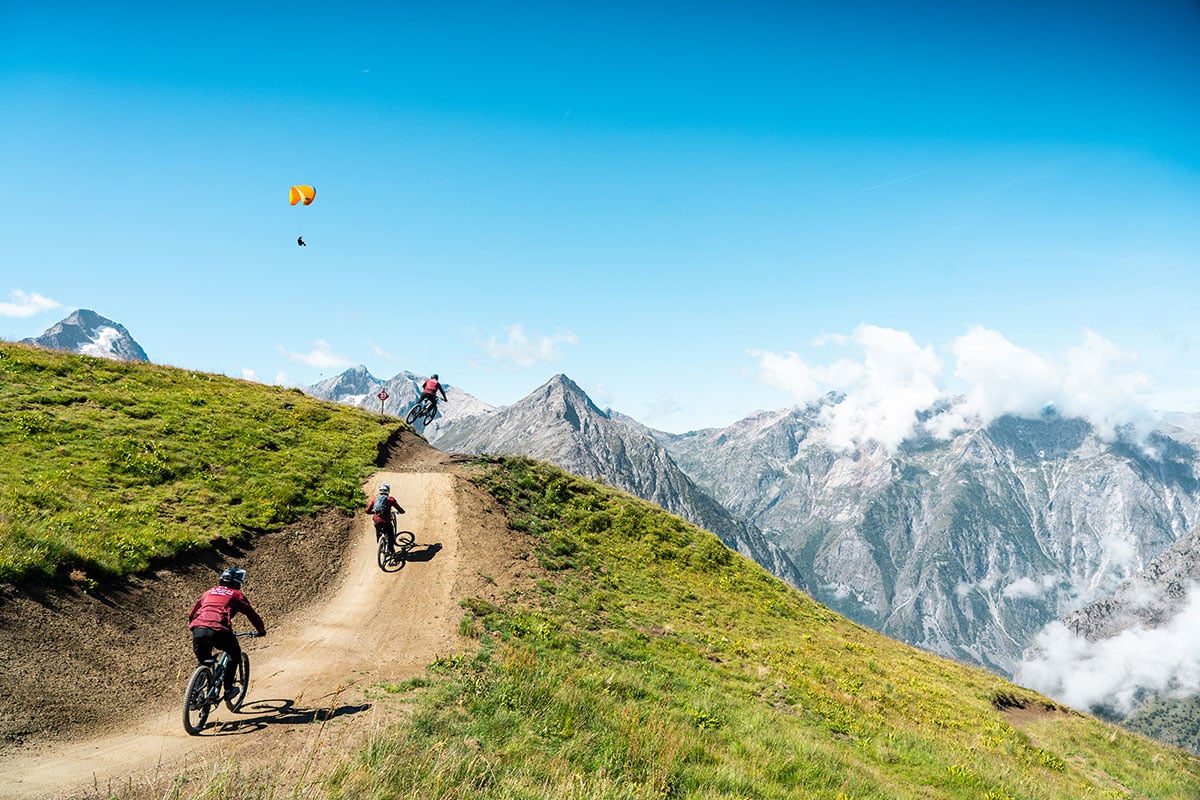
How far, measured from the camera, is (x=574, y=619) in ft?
72.8

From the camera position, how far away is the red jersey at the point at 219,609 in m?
12.1

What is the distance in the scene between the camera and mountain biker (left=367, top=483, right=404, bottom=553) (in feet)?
73.8

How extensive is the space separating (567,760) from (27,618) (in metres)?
13.9

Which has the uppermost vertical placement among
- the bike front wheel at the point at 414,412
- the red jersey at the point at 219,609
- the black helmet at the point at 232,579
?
the bike front wheel at the point at 414,412

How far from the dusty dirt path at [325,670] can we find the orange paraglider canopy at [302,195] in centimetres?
1680

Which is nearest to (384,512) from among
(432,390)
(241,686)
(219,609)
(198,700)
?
(241,686)

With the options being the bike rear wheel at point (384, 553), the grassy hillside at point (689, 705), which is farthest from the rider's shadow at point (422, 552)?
the grassy hillside at point (689, 705)

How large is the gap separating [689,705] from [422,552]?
529 inches

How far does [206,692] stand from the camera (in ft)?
38.5

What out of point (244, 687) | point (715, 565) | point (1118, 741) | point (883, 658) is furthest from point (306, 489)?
point (1118, 741)

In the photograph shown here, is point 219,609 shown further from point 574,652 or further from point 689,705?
point 689,705

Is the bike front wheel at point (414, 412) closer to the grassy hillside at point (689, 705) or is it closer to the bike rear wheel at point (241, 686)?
Result: the grassy hillside at point (689, 705)

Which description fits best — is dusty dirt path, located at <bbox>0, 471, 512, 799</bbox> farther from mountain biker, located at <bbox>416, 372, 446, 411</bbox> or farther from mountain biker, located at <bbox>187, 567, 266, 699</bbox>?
mountain biker, located at <bbox>416, 372, 446, 411</bbox>

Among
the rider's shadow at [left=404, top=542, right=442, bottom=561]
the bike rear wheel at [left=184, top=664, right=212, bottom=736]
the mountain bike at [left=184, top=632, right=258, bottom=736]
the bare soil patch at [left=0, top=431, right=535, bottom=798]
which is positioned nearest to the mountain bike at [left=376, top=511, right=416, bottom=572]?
the rider's shadow at [left=404, top=542, right=442, bottom=561]
